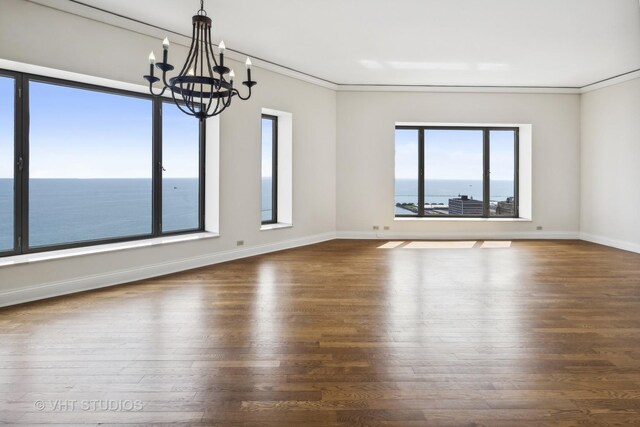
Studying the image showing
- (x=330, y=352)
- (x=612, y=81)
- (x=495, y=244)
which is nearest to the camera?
(x=330, y=352)

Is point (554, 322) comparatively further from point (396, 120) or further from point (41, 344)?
point (396, 120)

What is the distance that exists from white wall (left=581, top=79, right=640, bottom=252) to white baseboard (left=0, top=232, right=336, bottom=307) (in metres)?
5.90

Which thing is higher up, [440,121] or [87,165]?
[440,121]

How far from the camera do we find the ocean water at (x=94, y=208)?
438 centimetres


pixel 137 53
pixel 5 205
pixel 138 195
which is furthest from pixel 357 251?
pixel 5 205

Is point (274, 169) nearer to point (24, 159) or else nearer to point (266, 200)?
point (266, 200)

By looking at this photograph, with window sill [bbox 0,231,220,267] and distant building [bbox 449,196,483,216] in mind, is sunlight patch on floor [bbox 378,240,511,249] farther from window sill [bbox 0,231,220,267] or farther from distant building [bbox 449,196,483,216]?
window sill [bbox 0,231,220,267]

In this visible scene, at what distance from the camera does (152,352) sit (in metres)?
2.75

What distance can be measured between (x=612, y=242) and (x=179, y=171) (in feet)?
24.5

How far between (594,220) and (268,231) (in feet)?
20.2

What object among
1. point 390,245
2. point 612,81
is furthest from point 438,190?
point 612,81

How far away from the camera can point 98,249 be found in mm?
4684

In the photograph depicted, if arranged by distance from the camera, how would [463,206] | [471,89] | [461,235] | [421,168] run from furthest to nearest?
[463,206] < [421,168] < [461,235] < [471,89]

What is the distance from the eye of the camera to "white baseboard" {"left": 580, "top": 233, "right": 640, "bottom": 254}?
273 inches
